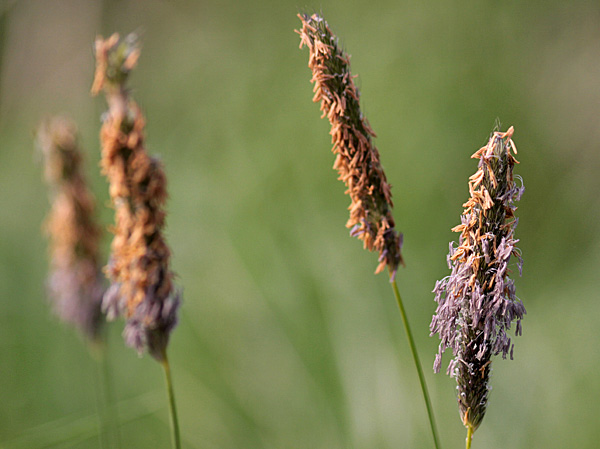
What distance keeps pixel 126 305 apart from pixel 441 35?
2795 mm

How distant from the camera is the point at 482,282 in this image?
0.85 metres

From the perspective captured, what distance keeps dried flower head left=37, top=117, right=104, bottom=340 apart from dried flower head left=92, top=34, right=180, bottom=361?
1.71 feet

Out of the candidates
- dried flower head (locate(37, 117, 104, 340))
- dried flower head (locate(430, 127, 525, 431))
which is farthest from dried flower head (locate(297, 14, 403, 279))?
dried flower head (locate(37, 117, 104, 340))

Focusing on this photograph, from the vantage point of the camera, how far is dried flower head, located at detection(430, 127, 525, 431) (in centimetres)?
81

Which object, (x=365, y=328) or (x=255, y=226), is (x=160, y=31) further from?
(x=365, y=328)

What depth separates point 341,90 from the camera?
924 mm

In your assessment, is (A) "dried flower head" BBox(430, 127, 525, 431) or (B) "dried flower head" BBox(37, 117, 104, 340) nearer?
(A) "dried flower head" BBox(430, 127, 525, 431)

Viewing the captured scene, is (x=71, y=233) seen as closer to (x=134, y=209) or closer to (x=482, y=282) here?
(x=134, y=209)

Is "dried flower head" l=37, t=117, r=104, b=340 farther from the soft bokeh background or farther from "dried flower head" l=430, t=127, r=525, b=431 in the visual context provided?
"dried flower head" l=430, t=127, r=525, b=431

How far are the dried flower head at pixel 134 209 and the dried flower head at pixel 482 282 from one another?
54 centimetres

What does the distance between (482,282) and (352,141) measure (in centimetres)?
31

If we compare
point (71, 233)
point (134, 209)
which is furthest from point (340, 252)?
point (134, 209)

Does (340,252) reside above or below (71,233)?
below

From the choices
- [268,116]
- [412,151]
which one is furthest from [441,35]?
[268,116]
